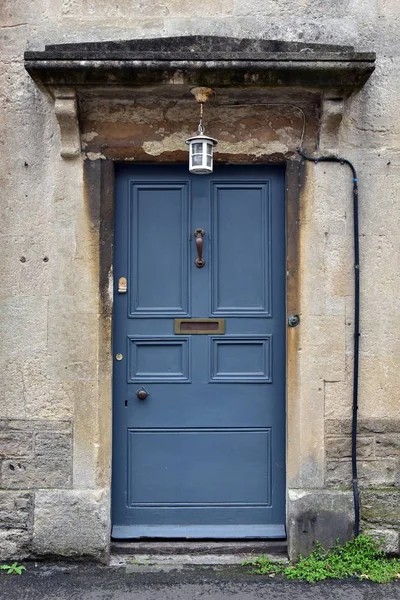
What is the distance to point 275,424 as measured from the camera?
4.24 metres

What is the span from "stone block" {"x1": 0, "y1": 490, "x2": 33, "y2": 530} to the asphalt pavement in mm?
291

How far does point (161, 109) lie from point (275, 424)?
7.68 feet

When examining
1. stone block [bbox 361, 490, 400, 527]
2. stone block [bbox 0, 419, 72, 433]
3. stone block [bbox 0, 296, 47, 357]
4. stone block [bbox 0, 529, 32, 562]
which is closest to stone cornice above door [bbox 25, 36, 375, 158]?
stone block [bbox 0, 296, 47, 357]

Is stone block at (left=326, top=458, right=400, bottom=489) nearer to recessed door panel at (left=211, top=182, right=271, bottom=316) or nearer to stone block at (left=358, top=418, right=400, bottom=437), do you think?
stone block at (left=358, top=418, right=400, bottom=437)

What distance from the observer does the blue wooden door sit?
4.23 meters

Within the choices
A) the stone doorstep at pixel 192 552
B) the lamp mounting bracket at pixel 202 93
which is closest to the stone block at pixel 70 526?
the stone doorstep at pixel 192 552

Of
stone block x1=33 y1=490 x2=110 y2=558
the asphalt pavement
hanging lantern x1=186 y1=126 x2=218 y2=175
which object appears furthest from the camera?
stone block x1=33 y1=490 x2=110 y2=558

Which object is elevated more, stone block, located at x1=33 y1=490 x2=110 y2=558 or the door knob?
the door knob

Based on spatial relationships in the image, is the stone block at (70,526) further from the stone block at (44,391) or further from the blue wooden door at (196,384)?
the stone block at (44,391)

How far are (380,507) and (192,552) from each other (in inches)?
51.9

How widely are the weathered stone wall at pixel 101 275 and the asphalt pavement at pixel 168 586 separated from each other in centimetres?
40

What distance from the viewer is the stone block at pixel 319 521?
399 centimetres

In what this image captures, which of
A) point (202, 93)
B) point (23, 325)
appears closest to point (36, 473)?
point (23, 325)

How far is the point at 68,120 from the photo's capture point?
3.96 metres
